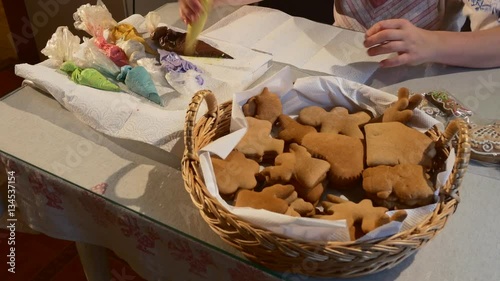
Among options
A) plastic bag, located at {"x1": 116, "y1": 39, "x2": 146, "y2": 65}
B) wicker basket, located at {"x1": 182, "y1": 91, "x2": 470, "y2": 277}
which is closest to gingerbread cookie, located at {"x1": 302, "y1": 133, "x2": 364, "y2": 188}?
wicker basket, located at {"x1": 182, "y1": 91, "x2": 470, "y2": 277}

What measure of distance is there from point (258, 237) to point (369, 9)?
0.88 meters

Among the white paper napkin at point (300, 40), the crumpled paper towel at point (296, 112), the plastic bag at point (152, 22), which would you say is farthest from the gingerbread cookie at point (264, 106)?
the plastic bag at point (152, 22)

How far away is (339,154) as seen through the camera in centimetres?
73

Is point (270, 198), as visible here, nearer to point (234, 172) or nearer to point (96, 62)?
point (234, 172)

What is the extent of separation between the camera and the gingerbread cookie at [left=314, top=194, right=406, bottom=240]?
61 centimetres

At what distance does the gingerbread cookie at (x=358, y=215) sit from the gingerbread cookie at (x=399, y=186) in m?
0.02

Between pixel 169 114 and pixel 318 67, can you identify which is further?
pixel 318 67

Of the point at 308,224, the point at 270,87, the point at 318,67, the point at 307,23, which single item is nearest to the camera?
the point at 308,224

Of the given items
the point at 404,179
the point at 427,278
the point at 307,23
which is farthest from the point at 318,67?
the point at 427,278

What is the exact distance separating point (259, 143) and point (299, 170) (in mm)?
86

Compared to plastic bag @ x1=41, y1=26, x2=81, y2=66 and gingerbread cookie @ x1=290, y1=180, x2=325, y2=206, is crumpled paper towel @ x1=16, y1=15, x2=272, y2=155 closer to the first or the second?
plastic bag @ x1=41, y1=26, x2=81, y2=66

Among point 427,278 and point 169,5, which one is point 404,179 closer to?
point 427,278

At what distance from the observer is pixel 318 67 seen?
1.04m

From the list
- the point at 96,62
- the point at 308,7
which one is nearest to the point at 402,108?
the point at 96,62
